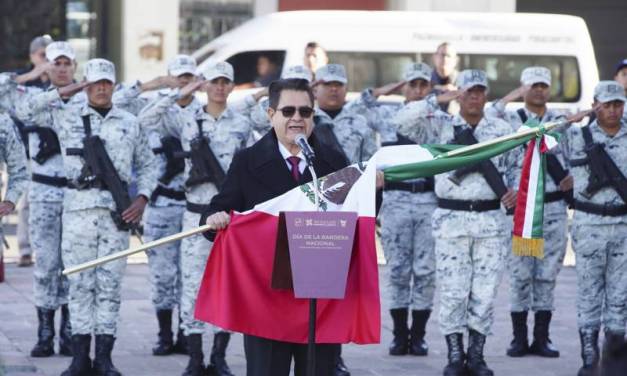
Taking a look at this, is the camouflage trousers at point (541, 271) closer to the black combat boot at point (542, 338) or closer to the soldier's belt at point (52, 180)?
the black combat boot at point (542, 338)

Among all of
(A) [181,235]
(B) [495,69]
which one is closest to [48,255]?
(A) [181,235]

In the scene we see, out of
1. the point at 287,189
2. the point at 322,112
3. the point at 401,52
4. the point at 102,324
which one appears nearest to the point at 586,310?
the point at 322,112

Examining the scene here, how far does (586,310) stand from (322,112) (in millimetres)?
2374

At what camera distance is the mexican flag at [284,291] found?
6805 mm

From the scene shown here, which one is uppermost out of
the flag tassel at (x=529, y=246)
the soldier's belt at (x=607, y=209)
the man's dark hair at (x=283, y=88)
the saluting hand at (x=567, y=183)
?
the man's dark hair at (x=283, y=88)

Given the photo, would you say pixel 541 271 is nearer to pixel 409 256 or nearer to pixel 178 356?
pixel 409 256

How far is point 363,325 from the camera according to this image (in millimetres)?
6844

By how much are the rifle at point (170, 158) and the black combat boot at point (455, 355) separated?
2422mm

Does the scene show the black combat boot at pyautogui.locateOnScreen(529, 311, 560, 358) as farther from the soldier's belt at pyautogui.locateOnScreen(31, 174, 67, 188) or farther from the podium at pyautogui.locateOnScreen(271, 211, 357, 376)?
the podium at pyautogui.locateOnScreen(271, 211, 357, 376)

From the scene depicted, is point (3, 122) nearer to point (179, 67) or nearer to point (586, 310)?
point (179, 67)

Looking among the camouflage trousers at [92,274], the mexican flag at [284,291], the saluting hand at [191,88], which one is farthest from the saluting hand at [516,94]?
the mexican flag at [284,291]

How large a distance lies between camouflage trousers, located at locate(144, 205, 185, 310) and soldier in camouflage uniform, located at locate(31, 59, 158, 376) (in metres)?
1.01

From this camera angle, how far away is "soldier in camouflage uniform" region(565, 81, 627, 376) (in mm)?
10312

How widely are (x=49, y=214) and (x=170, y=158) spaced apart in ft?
3.24
